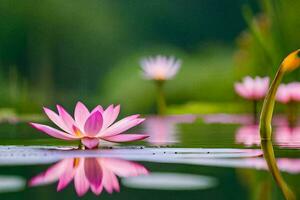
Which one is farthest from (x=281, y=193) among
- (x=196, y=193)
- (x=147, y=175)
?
(x=147, y=175)

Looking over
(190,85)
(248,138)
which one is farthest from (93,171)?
(190,85)

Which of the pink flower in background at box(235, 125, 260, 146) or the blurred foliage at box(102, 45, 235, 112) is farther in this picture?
the blurred foliage at box(102, 45, 235, 112)

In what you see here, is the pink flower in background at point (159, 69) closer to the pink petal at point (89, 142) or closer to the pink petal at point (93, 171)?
the pink petal at point (89, 142)

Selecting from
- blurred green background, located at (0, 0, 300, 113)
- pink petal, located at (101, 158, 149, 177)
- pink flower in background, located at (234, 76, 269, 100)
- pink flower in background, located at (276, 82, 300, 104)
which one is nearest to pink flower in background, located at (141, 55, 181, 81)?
blurred green background, located at (0, 0, 300, 113)

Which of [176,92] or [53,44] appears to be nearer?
[176,92]

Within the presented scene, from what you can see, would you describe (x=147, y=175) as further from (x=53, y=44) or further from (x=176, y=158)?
(x=53, y=44)

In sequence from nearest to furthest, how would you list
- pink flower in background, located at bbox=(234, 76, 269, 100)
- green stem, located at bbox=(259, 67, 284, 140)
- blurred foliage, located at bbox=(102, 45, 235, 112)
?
green stem, located at bbox=(259, 67, 284, 140) < pink flower in background, located at bbox=(234, 76, 269, 100) < blurred foliage, located at bbox=(102, 45, 235, 112)

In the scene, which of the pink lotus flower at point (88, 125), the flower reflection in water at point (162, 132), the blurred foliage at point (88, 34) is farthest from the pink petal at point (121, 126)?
the blurred foliage at point (88, 34)

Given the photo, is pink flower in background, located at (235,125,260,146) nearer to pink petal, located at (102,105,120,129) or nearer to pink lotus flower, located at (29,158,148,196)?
pink petal, located at (102,105,120,129)
